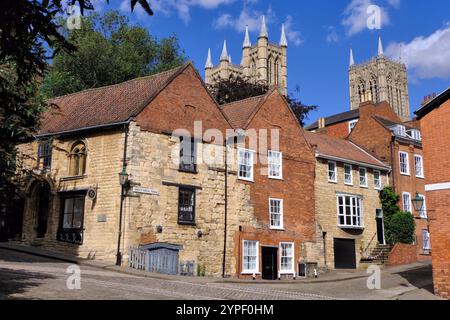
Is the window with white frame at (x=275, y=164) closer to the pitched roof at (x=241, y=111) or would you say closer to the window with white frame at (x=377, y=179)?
the pitched roof at (x=241, y=111)

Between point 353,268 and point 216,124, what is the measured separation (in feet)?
45.1

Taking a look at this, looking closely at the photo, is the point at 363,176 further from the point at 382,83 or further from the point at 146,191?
the point at 382,83

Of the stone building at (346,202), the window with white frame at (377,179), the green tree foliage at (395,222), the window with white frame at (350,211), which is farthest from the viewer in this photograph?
the window with white frame at (377,179)

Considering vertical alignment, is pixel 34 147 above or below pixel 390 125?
below

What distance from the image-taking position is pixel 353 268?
3344 centimetres

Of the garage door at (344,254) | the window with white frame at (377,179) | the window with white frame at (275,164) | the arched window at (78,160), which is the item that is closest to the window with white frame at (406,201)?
the window with white frame at (377,179)

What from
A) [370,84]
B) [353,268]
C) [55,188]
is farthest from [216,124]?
[370,84]

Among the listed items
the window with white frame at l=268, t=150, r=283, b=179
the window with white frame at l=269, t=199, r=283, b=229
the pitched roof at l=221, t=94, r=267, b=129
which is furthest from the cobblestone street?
the pitched roof at l=221, t=94, r=267, b=129

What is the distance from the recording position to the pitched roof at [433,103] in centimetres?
1945

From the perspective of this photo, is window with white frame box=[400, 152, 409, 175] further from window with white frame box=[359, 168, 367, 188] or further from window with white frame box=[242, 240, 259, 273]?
window with white frame box=[242, 240, 259, 273]

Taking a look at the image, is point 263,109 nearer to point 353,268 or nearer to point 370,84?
point 353,268

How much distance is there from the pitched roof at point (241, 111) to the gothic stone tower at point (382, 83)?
321ft

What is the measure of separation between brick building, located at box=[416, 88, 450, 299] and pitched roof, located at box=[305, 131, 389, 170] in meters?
13.3

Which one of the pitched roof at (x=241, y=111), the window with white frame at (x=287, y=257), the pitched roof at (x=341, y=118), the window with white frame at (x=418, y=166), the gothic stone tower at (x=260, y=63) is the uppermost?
the gothic stone tower at (x=260, y=63)
